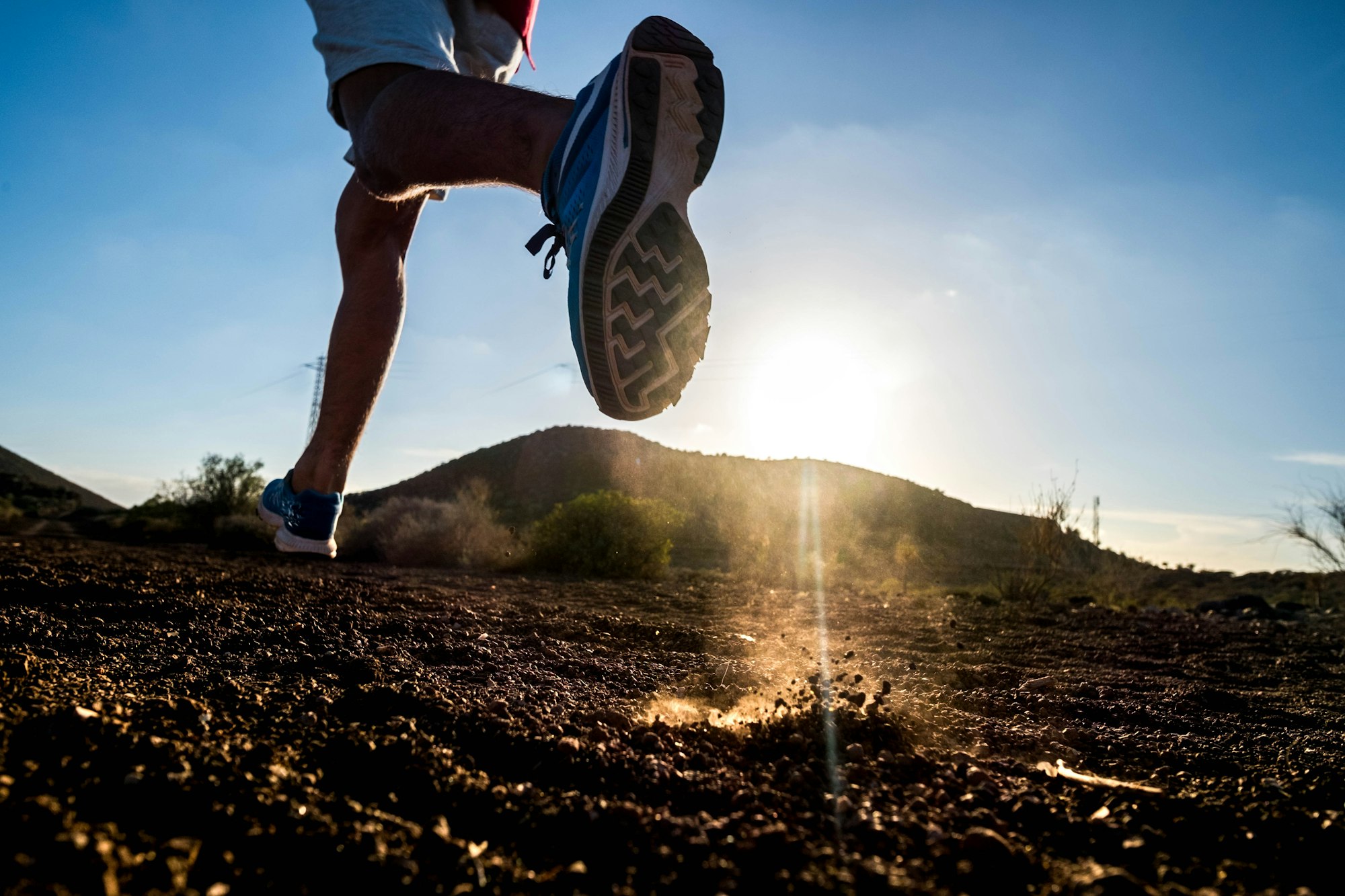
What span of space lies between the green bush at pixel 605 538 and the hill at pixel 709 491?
785cm

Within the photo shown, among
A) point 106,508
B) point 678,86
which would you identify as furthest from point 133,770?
point 106,508

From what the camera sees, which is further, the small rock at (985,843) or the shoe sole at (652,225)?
the shoe sole at (652,225)

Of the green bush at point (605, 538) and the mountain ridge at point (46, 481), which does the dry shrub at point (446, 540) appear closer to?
the green bush at point (605, 538)

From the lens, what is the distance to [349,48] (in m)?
1.82

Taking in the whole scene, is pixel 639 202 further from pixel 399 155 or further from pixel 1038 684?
pixel 1038 684

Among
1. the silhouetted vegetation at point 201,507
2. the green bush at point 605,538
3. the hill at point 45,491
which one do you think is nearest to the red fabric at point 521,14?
→ the green bush at point 605,538

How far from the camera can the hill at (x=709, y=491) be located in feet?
70.0

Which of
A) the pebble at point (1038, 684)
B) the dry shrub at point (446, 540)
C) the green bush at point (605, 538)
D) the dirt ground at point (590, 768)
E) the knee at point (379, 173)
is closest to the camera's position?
the dirt ground at point (590, 768)

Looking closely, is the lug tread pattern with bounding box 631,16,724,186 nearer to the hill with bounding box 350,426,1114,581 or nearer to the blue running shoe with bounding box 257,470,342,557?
the blue running shoe with bounding box 257,470,342,557

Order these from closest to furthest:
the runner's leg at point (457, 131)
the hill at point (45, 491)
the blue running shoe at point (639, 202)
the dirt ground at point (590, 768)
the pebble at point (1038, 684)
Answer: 1. the dirt ground at point (590, 768)
2. the blue running shoe at point (639, 202)
3. the runner's leg at point (457, 131)
4. the pebble at point (1038, 684)
5. the hill at point (45, 491)

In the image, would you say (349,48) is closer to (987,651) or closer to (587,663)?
(587,663)

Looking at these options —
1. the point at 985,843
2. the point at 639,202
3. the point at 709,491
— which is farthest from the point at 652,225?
the point at 709,491

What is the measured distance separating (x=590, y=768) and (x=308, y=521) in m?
1.67

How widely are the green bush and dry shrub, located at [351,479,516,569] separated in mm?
642
